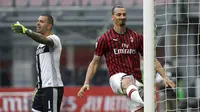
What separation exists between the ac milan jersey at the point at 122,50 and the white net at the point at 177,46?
1.17 ft

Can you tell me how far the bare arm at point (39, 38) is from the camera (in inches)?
284

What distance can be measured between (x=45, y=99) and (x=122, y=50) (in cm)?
109

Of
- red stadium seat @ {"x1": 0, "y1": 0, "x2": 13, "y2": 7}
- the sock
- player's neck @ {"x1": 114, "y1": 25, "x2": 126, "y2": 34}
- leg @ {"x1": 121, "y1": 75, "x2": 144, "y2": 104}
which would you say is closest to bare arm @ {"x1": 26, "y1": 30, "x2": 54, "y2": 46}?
player's neck @ {"x1": 114, "y1": 25, "x2": 126, "y2": 34}

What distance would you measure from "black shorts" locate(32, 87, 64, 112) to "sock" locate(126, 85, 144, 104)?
3.15 feet

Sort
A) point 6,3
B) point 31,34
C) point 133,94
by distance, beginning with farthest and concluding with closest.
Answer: point 6,3 → point 31,34 → point 133,94

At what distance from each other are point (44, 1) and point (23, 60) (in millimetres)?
1966

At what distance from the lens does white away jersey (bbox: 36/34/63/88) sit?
7617 millimetres

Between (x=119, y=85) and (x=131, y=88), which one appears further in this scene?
(x=119, y=85)

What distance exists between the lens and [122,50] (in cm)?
746

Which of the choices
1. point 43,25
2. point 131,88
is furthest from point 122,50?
point 43,25

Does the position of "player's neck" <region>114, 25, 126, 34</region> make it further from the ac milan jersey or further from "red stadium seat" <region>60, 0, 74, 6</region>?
"red stadium seat" <region>60, 0, 74, 6</region>

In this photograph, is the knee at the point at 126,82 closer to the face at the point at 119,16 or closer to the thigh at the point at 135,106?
the thigh at the point at 135,106

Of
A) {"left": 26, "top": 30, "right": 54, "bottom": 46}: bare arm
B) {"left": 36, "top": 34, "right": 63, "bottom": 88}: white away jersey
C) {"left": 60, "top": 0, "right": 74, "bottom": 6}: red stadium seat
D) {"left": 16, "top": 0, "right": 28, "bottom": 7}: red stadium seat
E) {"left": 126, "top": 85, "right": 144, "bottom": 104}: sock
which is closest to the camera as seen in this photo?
{"left": 126, "top": 85, "right": 144, "bottom": 104}: sock

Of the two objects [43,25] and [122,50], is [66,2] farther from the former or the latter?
[122,50]
